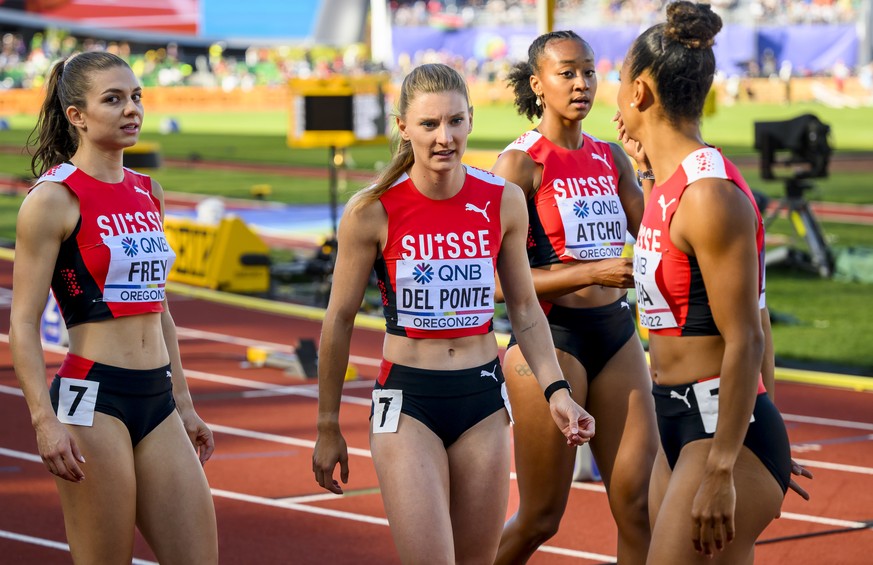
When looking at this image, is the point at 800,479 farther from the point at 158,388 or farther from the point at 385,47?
the point at 385,47

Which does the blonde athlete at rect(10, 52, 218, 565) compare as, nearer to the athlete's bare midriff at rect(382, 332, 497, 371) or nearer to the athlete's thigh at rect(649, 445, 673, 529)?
the athlete's bare midriff at rect(382, 332, 497, 371)

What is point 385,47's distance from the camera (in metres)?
66.6

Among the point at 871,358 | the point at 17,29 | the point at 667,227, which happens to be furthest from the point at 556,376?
the point at 17,29

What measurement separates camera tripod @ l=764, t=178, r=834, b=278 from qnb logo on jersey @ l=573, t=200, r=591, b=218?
994cm

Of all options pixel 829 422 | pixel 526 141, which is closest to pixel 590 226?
pixel 526 141

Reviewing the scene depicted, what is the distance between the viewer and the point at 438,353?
4082 millimetres

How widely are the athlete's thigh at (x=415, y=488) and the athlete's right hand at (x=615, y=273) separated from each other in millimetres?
916

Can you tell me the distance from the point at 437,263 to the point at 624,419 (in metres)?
1.27

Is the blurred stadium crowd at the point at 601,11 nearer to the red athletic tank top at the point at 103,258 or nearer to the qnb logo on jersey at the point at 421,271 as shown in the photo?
the qnb logo on jersey at the point at 421,271

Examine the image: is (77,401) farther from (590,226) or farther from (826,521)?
(826,521)

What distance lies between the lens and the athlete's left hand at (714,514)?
11.0ft

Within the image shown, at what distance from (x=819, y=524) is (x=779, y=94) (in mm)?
46260

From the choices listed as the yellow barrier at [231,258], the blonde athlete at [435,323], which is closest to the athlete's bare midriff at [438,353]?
the blonde athlete at [435,323]

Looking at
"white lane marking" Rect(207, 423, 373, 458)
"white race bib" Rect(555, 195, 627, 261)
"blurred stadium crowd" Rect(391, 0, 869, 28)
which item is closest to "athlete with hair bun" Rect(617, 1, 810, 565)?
"white race bib" Rect(555, 195, 627, 261)
